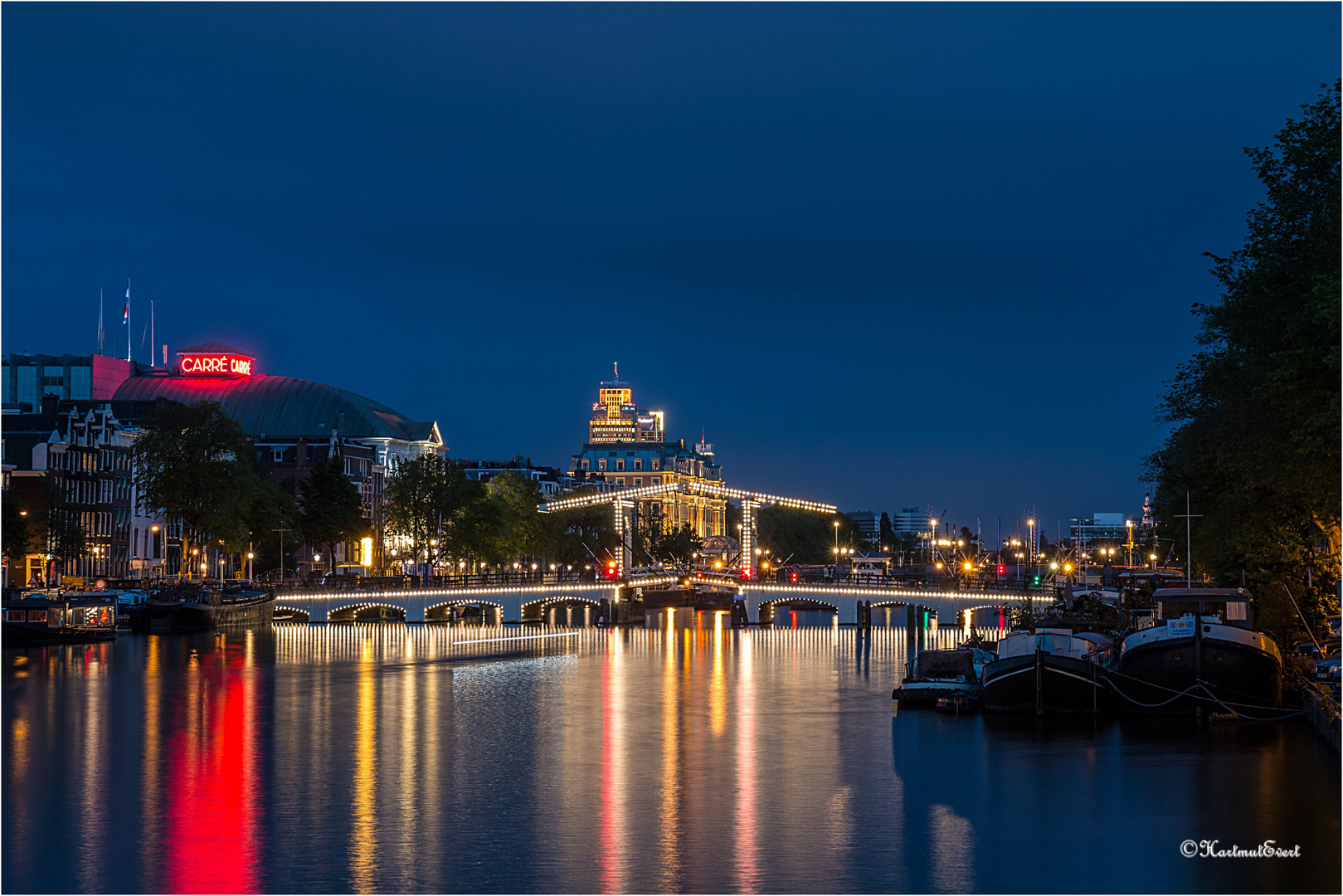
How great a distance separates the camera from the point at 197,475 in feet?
369

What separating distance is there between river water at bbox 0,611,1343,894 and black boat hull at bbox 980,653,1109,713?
115cm

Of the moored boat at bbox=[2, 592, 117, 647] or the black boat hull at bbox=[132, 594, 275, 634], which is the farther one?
the black boat hull at bbox=[132, 594, 275, 634]

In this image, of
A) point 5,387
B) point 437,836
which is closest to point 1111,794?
point 437,836

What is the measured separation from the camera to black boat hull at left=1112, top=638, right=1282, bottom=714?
48.7 m

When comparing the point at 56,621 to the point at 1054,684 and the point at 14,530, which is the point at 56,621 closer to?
the point at 14,530

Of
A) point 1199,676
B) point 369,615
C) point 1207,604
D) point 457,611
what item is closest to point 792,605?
point 457,611

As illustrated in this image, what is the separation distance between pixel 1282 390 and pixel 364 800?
23.4 m

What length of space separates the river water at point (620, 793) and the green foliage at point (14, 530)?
3262 centimetres

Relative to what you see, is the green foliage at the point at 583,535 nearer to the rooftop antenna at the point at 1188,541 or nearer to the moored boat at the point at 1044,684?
the rooftop antenna at the point at 1188,541

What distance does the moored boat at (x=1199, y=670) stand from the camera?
48.6 meters

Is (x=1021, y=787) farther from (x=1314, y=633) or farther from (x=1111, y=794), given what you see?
(x=1314, y=633)

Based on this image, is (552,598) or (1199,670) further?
(552,598)

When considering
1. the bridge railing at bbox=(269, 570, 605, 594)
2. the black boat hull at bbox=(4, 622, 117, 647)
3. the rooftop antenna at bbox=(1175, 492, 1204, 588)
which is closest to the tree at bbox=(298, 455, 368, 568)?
the bridge railing at bbox=(269, 570, 605, 594)

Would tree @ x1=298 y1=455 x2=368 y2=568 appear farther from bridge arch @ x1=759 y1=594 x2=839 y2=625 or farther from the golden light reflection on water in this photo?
the golden light reflection on water
